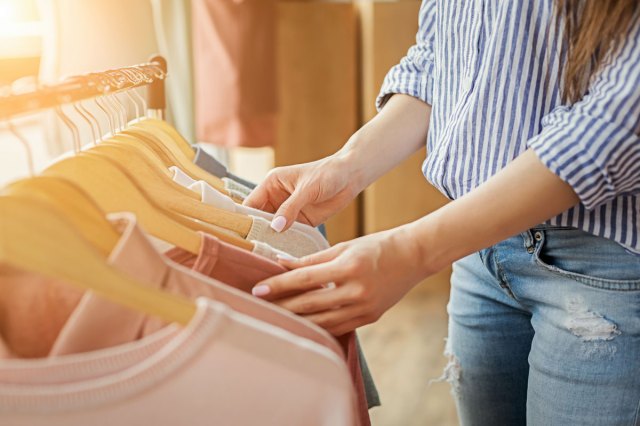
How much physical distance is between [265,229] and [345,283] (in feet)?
0.76

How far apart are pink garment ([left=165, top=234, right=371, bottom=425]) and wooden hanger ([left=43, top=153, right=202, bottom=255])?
23 mm

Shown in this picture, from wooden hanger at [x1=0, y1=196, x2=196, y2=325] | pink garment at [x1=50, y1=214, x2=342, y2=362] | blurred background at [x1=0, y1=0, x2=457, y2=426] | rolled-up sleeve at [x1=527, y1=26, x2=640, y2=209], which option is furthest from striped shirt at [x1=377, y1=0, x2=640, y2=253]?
blurred background at [x1=0, y1=0, x2=457, y2=426]

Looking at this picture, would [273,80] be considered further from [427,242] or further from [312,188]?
[427,242]

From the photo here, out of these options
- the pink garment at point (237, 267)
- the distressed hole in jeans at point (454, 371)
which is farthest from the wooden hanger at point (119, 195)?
the distressed hole in jeans at point (454, 371)

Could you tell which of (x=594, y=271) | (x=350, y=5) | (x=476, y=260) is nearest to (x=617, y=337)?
(x=594, y=271)

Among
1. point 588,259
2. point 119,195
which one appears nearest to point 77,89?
point 119,195

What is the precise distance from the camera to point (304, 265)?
2.65 ft

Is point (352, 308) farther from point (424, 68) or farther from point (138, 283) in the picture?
point (424, 68)

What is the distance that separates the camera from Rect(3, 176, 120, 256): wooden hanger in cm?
68

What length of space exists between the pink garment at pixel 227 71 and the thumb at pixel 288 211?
1489 mm

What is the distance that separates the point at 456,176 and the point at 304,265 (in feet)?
1.08

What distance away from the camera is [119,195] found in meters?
0.83

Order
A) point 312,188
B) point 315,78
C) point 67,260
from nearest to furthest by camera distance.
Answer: point 67,260
point 312,188
point 315,78

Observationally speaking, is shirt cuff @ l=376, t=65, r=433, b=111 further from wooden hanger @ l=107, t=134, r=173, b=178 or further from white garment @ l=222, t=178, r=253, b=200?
wooden hanger @ l=107, t=134, r=173, b=178
